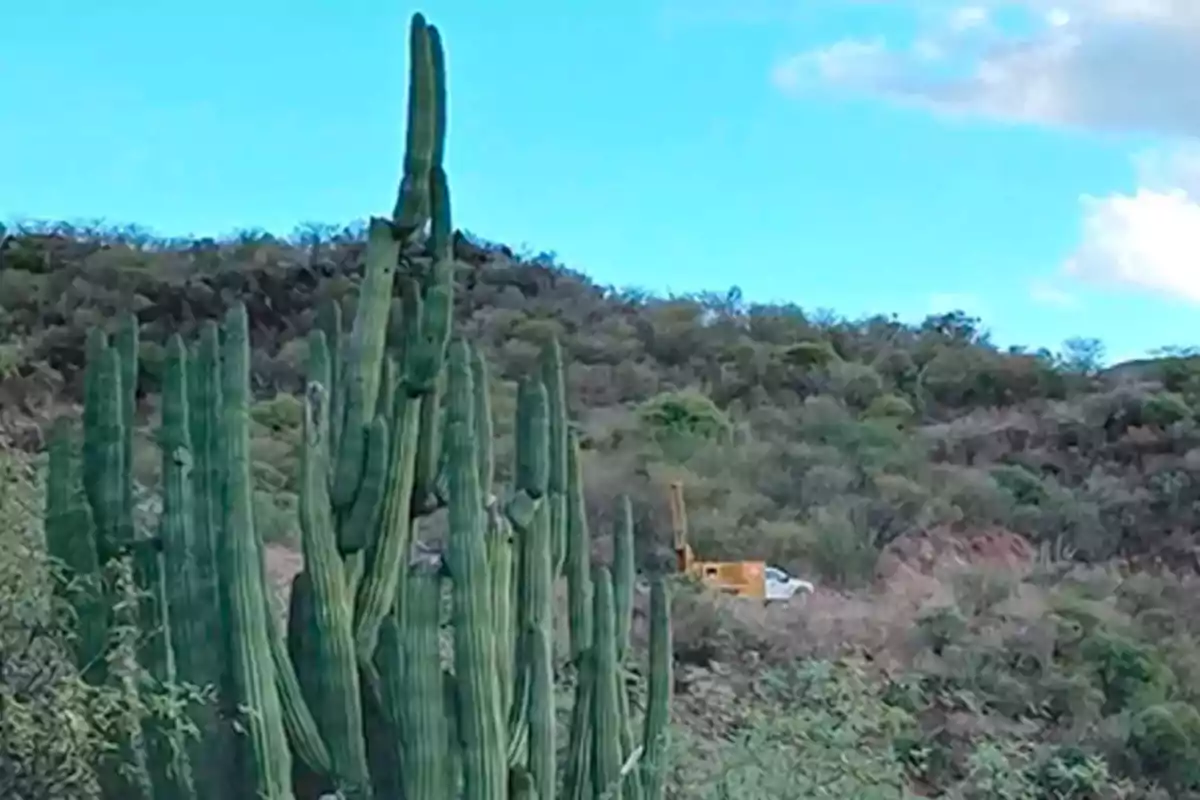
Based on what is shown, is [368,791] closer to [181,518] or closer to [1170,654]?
[181,518]

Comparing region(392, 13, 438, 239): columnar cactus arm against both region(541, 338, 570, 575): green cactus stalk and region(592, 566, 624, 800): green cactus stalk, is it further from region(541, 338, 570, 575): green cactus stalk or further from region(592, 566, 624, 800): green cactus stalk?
region(592, 566, 624, 800): green cactus stalk

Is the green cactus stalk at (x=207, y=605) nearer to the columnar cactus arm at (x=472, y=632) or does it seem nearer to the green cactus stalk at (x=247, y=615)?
the green cactus stalk at (x=247, y=615)

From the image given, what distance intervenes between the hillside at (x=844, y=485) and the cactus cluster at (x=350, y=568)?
220cm

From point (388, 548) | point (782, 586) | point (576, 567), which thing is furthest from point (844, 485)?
point (388, 548)

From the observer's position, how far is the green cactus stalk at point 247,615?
587 centimetres

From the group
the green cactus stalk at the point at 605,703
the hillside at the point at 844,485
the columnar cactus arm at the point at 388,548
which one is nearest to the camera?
the columnar cactus arm at the point at 388,548

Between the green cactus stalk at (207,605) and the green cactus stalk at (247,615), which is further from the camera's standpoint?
the green cactus stalk at (207,605)

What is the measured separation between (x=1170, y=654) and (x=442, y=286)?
27.5 ft

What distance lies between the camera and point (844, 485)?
18.2m

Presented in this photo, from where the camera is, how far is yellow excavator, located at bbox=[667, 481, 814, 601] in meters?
13.8

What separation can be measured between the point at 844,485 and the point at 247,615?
506 inches

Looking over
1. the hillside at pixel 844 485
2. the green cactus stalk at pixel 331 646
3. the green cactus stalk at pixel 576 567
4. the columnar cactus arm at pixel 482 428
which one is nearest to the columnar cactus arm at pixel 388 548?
the green cactus stalk at pixel 331 646

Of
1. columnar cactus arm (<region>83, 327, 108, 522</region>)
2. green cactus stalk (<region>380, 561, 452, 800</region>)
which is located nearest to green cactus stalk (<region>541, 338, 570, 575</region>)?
green cactus stalk (<region>380, 561, 452, 800</region>)

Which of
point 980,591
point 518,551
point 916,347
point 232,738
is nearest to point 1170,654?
point 980,591
